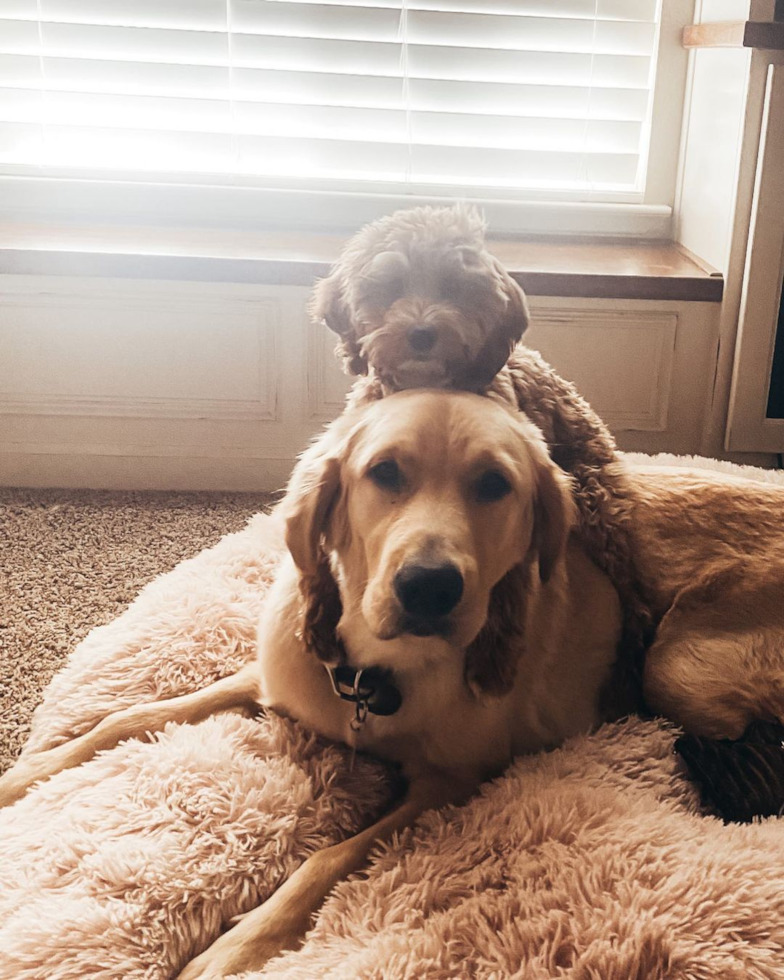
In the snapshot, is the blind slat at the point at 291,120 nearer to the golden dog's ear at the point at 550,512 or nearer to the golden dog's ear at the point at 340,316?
the golden dog's ear at the point at 340,316

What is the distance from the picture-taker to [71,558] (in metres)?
2.17

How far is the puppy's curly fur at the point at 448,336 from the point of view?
1232 millimetres

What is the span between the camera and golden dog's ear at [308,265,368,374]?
134 cm

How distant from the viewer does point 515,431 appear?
1166 mm

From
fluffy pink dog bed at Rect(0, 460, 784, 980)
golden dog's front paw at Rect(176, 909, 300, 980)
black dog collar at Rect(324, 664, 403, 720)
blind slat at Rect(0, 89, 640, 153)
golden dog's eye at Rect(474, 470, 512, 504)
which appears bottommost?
golden dog's front paw at Rect(176, 909, 300, 980)

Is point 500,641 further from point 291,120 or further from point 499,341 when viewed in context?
point 291,120

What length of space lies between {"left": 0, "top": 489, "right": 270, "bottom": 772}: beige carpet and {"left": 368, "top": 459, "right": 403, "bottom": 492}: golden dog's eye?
30.0 inches

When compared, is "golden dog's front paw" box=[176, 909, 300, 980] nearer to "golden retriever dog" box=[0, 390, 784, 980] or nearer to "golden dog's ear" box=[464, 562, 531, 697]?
"golden retriever dog" box=[0, 390, 784, 980]

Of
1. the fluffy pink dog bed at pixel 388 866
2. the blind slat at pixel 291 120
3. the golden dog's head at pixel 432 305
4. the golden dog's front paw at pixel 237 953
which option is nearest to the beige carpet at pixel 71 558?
the fluffy pink dog bed at pixel 388 866

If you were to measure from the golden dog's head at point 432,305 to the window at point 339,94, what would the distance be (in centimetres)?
167

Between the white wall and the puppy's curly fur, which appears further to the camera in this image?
the white wall

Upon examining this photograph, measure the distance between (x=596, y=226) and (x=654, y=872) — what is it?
7.51 ft

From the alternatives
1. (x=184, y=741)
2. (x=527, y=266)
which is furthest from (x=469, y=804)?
(x=527, y=266)

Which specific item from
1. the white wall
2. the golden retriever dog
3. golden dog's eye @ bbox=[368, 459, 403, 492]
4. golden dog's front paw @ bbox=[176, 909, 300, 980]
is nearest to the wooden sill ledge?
the white wall
